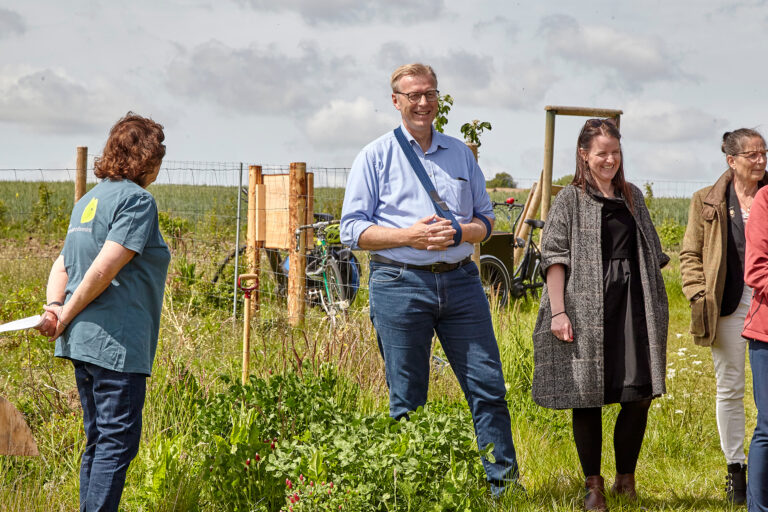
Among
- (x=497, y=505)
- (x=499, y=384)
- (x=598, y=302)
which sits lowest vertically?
(x=497, y=505)

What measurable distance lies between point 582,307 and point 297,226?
4.40 metres

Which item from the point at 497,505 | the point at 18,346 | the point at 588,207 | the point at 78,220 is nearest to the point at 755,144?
the point at 588,207

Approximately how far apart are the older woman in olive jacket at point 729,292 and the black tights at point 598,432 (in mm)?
627

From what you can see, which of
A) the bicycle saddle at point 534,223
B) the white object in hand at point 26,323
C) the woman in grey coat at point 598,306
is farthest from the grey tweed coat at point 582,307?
the bicycle saddle at point 534,223

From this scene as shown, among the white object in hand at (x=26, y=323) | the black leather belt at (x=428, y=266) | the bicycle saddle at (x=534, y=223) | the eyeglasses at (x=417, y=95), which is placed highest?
the eyeglasses at (x=417, y=95)

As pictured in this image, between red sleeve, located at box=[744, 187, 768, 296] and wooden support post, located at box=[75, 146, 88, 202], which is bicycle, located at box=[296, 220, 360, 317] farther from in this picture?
red sleeve, located at box=[744, 187, 768, 296]

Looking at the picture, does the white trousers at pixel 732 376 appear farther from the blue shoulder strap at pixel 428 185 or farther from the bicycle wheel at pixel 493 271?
the bicycle wheel at pixel 493 271

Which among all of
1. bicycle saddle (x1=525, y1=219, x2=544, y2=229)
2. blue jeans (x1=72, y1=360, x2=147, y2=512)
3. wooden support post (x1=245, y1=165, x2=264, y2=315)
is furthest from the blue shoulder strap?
bicycle saddle (x1=525, y1=219, x2=544, y2=229)

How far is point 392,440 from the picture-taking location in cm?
303

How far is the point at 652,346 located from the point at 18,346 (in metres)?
5.62

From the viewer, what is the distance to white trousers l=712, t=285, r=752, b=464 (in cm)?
389

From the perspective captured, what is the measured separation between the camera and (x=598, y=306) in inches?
136

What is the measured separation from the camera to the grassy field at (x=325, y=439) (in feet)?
9.70

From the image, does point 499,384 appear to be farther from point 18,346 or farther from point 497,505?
point 18,346
